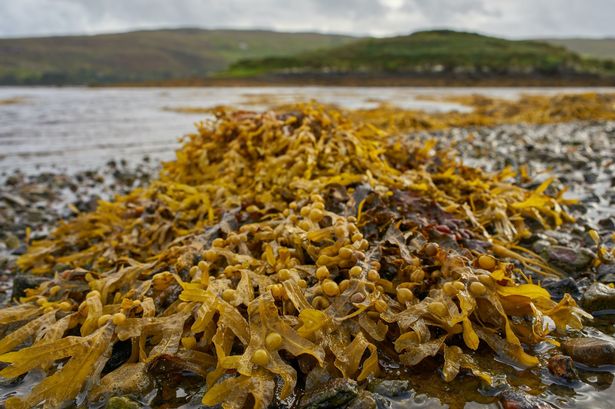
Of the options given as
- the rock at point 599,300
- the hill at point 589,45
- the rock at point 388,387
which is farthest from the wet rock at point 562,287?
the hill at point 589,45

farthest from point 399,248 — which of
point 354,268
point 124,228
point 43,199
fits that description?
point 43,199

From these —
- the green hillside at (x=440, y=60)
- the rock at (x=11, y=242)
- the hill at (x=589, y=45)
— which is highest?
the hill at (x=589, y=45)

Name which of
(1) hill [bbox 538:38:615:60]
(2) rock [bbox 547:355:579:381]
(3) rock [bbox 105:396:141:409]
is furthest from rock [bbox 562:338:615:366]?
(1) hill [bbox 538:38:615:60]

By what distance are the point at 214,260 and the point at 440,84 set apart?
4220cm

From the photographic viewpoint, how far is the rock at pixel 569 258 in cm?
241

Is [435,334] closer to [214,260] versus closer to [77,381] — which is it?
[214,260]

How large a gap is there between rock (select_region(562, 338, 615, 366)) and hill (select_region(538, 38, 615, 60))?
12577 cm

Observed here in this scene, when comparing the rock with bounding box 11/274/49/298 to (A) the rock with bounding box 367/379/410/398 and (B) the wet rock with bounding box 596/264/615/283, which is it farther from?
(B) the wet rock with bounding box 596/264/615/283

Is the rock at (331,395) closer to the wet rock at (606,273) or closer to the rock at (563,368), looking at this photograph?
the rock at (563,368)

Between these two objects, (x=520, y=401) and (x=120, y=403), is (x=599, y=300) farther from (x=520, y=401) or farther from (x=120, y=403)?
(x=120, y=403)

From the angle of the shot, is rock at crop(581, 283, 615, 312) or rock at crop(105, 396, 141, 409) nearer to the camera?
rock at crop(105, 396, 141, 409)

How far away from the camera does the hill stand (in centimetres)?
11156

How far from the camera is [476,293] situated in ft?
5.94

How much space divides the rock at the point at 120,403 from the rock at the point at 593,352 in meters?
1.52
